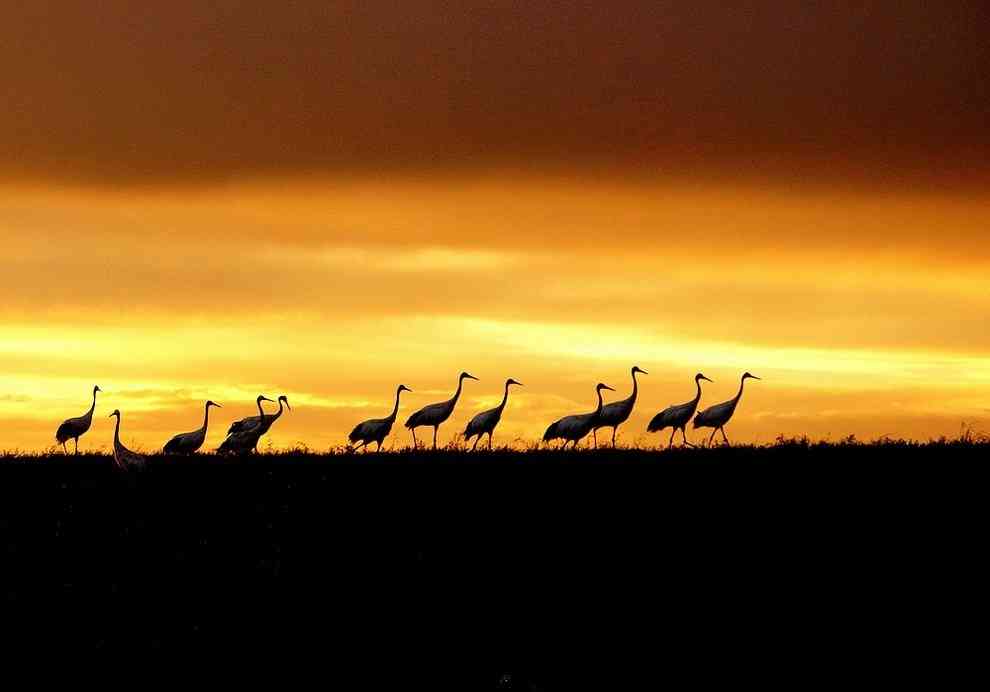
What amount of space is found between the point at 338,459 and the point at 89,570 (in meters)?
9.09

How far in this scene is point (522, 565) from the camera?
30.1 meters

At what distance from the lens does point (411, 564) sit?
30125 millimetres

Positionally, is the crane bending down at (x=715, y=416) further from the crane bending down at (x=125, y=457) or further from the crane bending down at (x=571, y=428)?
the crane bending down at (x=125, y=457)

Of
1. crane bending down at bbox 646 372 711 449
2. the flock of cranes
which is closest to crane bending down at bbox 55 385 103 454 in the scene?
the flock of cranes

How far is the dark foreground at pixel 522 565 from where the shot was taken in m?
26.5

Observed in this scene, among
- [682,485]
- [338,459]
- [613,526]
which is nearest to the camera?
[613,526]

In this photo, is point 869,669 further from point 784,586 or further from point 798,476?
point 798,476

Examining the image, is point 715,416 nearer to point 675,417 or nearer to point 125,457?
point 675,417

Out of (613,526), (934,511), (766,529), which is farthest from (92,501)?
(934,511)

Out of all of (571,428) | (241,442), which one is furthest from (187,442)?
(571,428)

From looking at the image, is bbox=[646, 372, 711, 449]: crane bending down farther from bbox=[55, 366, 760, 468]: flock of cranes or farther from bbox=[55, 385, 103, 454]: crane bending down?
bbox=[55, 385, 103, 454]: crane bending down

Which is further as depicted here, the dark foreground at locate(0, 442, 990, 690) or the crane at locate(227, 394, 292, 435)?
the crane at locate(227, 394, 292, 435)

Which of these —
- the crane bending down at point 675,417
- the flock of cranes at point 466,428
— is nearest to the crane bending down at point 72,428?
the flock of cranes at point 466,428

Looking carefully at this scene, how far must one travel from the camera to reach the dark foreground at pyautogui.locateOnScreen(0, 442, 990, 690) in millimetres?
26469
